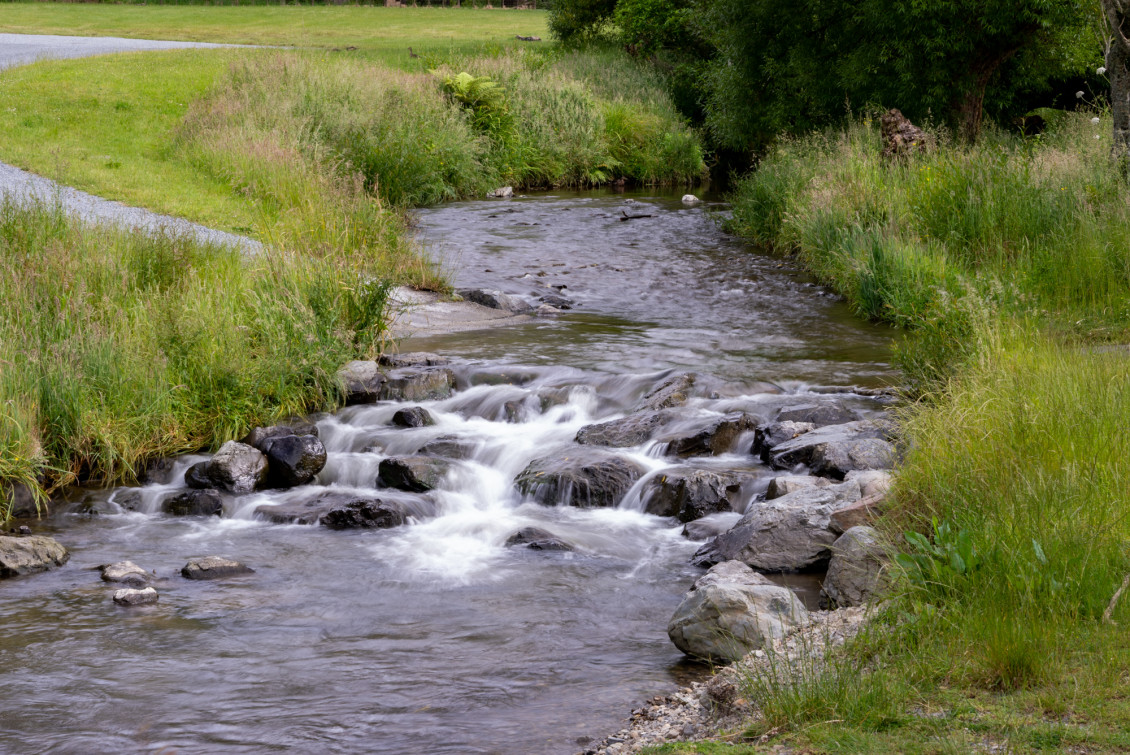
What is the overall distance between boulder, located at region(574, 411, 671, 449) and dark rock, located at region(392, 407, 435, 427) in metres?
1.47

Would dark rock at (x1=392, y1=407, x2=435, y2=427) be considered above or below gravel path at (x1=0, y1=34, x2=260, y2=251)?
below

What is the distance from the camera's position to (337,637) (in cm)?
557

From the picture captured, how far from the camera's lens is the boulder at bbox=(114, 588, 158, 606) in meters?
5.94

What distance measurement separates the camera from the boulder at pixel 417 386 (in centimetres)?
1005

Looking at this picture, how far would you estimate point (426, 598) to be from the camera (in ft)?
20.3

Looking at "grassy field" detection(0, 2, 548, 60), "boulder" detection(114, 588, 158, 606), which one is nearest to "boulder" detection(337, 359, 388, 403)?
"boulder" detection(114, 588, 158, 606)

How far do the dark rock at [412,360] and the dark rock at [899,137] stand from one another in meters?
8.63

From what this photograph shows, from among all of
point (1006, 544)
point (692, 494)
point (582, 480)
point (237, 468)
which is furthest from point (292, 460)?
point (1006, 544)

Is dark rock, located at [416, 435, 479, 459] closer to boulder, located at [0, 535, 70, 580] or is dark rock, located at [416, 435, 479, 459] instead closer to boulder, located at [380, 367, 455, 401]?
boulder, located at [380, 367, 455, 401]

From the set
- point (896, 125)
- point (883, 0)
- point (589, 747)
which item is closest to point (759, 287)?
point (896, 125)

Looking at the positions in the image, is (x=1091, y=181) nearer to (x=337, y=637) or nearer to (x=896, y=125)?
(x=896, y=125)

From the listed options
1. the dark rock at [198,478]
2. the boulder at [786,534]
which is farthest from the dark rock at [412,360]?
the boulder at [786,534]

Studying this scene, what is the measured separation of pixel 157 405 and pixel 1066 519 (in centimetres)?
681

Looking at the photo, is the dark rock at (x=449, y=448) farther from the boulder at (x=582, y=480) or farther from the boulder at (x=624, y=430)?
the boulder at (x=624, y=430)
